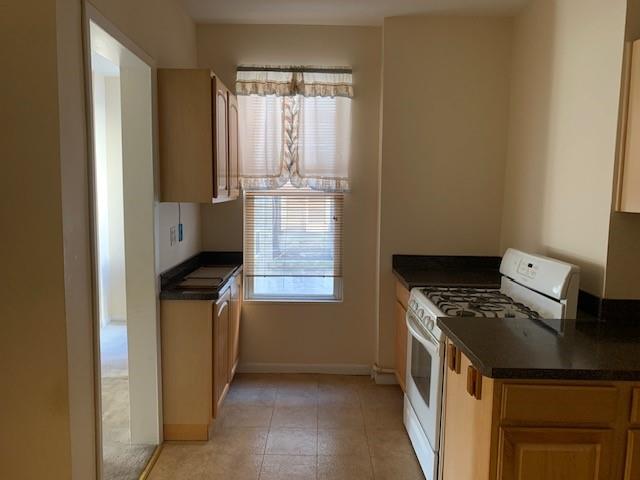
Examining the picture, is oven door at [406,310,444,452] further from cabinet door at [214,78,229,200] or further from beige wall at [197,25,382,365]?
cabinet door at [214,78,229,200]

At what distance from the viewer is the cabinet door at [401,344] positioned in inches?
120

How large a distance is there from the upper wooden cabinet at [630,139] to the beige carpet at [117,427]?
2.64 m

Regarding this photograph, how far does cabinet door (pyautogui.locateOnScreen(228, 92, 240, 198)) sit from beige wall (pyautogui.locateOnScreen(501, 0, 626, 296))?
1.94m

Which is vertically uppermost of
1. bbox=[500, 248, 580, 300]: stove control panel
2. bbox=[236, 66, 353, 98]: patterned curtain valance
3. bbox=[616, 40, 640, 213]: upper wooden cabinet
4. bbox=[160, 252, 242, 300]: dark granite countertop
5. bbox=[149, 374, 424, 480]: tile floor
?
bbox=[236, 66, 353, 98]: patterned curtain valance

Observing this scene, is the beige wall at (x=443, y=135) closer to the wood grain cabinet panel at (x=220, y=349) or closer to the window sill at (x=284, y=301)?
the window sill at (x=284, y=301)

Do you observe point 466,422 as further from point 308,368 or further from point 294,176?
point 294,176

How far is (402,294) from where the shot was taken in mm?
3162

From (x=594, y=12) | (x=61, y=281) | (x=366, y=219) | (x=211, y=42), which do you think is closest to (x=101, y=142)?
(x=211, y=42)

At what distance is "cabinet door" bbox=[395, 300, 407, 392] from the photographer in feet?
10.00

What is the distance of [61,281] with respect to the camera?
1.58m

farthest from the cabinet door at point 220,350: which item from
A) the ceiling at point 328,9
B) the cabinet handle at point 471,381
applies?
the ceiling at point 328,9

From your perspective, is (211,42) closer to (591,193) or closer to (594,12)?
(594,12)

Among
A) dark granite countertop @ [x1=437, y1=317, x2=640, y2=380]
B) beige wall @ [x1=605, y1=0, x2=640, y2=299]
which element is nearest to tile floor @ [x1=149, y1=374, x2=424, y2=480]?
dark granite countertop @ [x1=437, y1=317, x2=640, y2=380]

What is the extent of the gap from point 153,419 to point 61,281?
1350mm
